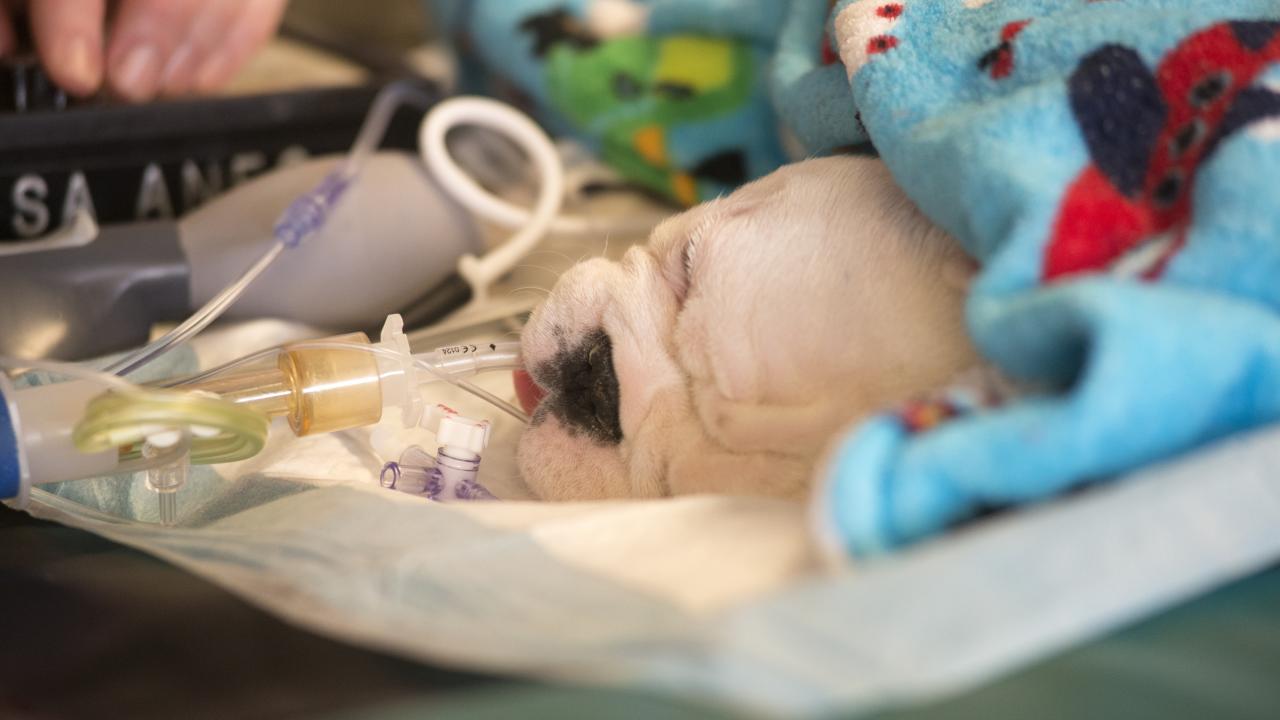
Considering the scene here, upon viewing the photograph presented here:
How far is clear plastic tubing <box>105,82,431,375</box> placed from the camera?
76 cm

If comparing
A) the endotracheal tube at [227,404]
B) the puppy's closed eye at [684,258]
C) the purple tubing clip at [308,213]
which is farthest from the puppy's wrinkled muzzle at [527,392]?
the purple tubing clip at [308,213]

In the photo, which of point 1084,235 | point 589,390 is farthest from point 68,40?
point 1084,235

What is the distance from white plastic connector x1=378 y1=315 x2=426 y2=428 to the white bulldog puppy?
75 millimetres

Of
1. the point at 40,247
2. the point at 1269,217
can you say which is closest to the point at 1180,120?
the point at 1269,217

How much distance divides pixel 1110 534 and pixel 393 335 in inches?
18.4

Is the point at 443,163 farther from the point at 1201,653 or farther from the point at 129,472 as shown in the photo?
the point at 1201,653

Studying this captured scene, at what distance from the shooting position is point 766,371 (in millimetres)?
607

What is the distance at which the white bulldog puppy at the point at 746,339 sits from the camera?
580 mm

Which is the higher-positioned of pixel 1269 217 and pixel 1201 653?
pixel 1269 217

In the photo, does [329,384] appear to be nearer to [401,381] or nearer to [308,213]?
[401,381]

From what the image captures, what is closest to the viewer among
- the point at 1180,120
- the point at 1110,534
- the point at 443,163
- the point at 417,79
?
the point at 1110,534

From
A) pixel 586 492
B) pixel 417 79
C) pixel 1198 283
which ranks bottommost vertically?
pixel 586 492

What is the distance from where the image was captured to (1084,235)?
1.71ft

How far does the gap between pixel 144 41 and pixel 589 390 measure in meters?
0.65
